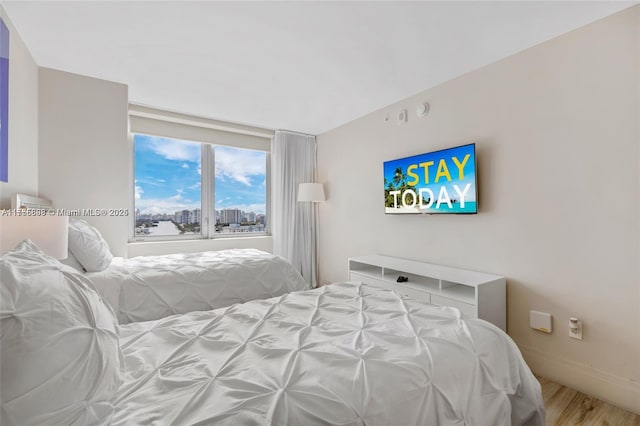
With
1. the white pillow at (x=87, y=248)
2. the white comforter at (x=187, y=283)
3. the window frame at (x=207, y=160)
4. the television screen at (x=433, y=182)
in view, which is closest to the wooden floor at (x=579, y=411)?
the television screen at (x=433, y=182)

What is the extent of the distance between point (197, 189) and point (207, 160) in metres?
0.44

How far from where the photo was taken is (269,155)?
15.5 feet

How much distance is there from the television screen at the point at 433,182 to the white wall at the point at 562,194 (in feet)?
0.43

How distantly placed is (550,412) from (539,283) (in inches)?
33.1

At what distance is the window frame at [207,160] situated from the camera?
371cm

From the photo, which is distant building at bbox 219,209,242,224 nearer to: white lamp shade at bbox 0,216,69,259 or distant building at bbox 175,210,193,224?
distant building at bbox 175,210,193,224

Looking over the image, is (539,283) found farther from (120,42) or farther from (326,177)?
(120,42)

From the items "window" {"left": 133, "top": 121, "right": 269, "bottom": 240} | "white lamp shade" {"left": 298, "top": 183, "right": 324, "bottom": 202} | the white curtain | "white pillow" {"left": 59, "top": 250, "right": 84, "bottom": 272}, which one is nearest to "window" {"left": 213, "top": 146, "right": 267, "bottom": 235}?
"window" {"left": 133, "top": 121, "right": 269, "bottom": 240}

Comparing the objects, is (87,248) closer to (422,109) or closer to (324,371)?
(324,371)

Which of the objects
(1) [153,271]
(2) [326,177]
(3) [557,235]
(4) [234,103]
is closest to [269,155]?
(2) [326,177]

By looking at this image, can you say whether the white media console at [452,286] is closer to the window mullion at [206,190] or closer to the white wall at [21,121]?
the window mullion at [206,190]

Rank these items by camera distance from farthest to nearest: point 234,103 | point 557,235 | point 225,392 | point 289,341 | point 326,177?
1. point 326,177
2. point 234,103
3. point 557,235
4. point 289,341
5. point 225,392

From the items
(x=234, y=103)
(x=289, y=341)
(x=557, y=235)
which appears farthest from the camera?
(x=234, y=103)

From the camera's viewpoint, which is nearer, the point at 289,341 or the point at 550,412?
the point at 289,341
